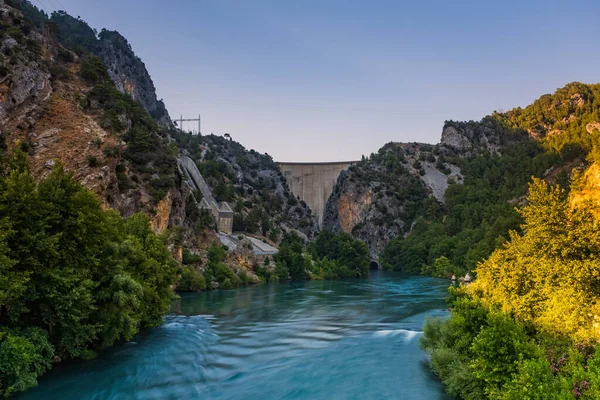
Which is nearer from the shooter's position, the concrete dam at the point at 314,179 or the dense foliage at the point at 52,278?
the dense foliage at the point at 52,278

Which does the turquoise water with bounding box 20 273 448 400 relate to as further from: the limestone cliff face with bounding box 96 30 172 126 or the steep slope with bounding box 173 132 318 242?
the limestone cliff face with bounding box 96 30 172 126

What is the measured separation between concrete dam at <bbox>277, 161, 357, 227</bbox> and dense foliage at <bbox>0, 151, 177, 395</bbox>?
154 m

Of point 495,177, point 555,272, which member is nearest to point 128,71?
point 495,177

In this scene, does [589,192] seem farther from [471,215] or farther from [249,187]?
[249,187]

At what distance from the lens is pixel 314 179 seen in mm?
179375

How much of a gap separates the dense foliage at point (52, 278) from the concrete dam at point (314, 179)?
154 m

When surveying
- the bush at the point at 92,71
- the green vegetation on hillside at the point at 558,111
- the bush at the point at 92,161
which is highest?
the green vegetation on hillside at the point at 558,111

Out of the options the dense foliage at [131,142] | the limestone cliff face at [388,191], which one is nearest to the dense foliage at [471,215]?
the limestone cliff face at [388,191]

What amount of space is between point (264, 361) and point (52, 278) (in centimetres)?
1167

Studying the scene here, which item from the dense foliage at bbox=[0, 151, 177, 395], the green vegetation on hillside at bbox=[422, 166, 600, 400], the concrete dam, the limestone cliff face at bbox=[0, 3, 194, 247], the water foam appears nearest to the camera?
the green vegetation on hillside at bbox=[422, 166, 600, 400]

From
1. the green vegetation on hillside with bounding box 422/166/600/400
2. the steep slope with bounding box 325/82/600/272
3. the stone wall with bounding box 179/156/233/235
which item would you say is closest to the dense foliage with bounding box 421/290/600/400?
the green vegetation on hillside with bounding box 422/166/600/400

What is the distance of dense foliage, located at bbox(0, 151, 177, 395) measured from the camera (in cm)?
1667

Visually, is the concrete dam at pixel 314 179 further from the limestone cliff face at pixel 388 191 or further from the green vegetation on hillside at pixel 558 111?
the green vegetation on hillside at pixel 558 111

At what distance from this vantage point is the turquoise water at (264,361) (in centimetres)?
1852
